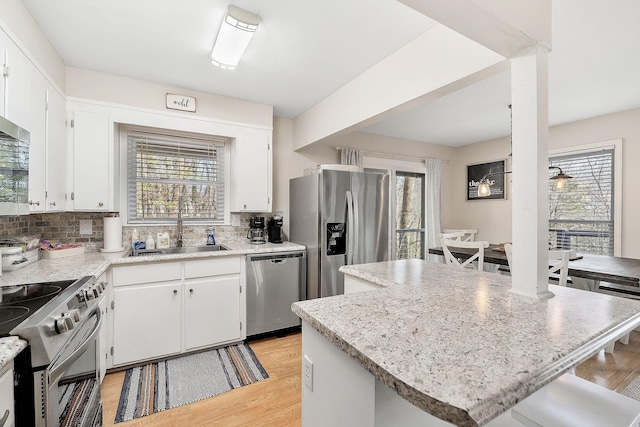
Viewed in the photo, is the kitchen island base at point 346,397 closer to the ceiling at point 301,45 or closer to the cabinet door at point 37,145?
the ceiling at point 301,45

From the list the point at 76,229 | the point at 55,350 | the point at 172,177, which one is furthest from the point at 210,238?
the point at 55,350

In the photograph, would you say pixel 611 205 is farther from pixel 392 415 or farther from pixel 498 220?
pixel 392 415

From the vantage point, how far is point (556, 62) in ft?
7.38

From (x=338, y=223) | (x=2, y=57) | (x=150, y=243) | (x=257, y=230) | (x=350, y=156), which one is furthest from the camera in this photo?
(x=350, y=156)

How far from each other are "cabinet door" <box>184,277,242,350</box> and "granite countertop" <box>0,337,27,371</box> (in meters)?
1.52

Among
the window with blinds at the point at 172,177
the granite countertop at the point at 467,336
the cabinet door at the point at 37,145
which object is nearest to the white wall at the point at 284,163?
the window with blinds at the point at 172,177

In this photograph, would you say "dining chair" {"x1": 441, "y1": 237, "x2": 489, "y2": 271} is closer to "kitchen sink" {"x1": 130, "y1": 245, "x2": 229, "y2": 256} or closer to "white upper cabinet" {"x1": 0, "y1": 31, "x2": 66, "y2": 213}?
"kitchen sink" {"x1": 130, "y1": 245, "x2": 229, "y2": 256}

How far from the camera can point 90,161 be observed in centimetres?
243

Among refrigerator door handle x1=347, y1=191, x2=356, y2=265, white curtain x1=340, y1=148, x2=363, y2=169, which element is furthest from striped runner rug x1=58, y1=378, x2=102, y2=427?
white curtain x1=340, y1=148, x2=363, y2=169

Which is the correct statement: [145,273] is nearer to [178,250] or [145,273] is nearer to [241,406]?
[178,250]

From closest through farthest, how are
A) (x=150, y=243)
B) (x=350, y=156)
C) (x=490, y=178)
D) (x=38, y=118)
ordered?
(x=38, y=118) → (x=150, y=243) → (x=350, y=156) → (x=490, y=178)

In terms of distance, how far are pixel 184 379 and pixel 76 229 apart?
1.66 meters

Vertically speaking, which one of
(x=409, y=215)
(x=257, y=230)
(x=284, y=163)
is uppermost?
(x=284, y=163)

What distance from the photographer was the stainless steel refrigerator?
2.96m
